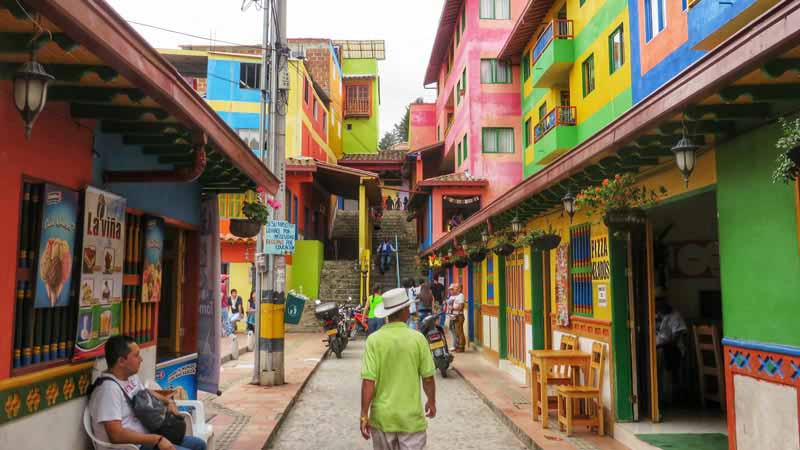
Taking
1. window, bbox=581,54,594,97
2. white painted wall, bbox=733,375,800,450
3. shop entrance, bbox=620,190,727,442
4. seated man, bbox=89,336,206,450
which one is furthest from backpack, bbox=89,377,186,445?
window, bbox=581,54,594,97

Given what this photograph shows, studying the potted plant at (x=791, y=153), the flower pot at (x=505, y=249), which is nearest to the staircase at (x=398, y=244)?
the flower pot at (x=505, y=249)

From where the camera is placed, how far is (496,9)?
28.5m

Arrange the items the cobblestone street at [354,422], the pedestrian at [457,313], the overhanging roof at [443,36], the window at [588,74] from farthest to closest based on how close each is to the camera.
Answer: the overhanging roof at [443,36] → the window at [588,74] → the pedestrian at [457,313] → the cobblestone street at [354,422]

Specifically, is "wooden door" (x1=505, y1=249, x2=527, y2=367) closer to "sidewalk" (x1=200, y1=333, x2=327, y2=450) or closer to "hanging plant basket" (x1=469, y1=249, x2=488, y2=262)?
"hanging plant basket" (x1=469, y1=249, x2=488, y2=262)

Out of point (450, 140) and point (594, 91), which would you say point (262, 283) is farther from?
point (450, 140)

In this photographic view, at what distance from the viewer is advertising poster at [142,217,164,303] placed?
6387 mm

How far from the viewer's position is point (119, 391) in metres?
4.82

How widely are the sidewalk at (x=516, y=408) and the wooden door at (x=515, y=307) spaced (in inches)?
20.5

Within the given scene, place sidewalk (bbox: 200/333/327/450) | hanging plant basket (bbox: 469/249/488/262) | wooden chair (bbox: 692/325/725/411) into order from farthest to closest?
1. hanging plant basket (bbox: 469/249/488/262)
2. wooden chair (bbox: 692/325/725/411)
3. sidewalk (bbox: 200/333/327/450)

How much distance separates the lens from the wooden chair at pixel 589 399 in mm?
7645

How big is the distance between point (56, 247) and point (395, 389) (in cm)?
257

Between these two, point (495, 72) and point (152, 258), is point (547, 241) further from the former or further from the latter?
point (495, 72)

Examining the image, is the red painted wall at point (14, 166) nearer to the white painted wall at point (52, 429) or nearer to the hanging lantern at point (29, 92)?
the white painted wall at point (52, 429)

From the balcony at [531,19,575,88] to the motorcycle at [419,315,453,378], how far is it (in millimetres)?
10493
